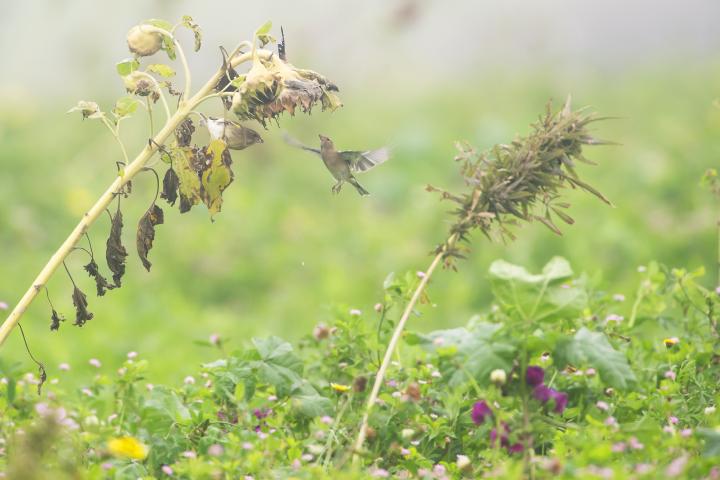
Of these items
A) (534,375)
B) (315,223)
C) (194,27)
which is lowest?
(534,375)

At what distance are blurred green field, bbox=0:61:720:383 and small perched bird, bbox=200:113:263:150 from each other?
1.83m

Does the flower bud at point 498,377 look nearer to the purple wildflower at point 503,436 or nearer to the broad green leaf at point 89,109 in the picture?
the purple wildflower at point 503,436

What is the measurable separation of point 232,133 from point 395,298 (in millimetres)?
504

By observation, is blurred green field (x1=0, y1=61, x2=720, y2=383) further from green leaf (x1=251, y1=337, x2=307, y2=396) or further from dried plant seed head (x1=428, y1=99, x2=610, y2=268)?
dried plant seed head (x1=428, y1=99, x2=610, y2=268)

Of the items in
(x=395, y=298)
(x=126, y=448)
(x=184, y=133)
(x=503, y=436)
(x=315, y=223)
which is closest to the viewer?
(x=126, y=448)

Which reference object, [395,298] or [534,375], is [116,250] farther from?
[534,375]

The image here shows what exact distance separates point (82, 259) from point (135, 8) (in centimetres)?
257

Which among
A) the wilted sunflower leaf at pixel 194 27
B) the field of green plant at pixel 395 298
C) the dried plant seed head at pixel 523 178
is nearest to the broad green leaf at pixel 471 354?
the field of green plant at pixel 395 298

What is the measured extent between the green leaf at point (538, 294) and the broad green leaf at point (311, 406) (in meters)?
0.43

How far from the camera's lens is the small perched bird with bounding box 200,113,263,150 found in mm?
1764

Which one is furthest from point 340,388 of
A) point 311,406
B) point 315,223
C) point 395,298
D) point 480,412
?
point 315,223

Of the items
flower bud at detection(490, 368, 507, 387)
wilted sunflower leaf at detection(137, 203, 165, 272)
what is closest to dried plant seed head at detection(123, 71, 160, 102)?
Result: wilted sunflower leaf at detection(137, 203, 165, 272)

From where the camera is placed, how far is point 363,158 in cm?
178

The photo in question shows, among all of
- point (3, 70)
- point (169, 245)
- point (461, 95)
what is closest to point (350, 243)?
point (169, 245)
